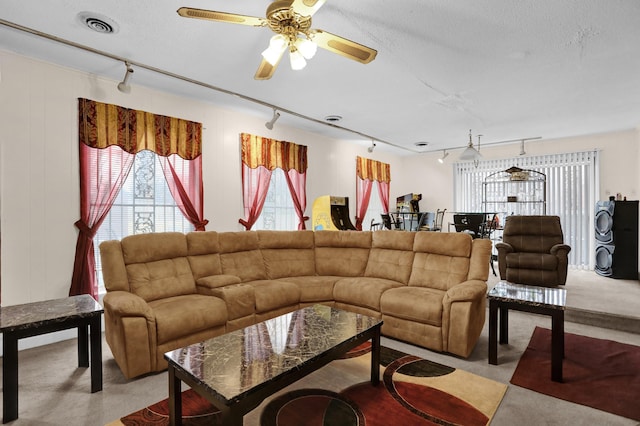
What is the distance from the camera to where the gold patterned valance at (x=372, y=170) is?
22.7 feet

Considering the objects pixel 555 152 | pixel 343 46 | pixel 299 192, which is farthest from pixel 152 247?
pixel 555 152

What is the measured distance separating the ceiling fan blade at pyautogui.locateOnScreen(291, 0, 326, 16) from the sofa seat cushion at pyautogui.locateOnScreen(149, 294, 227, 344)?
2.34 metres

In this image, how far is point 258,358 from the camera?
1809 millimetres

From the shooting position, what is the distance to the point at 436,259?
3.54 metres

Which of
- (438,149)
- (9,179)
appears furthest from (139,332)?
(438,149)

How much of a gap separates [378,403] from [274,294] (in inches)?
61.0

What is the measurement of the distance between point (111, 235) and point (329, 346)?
2.97 m

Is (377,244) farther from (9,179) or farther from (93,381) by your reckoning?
(9,179)

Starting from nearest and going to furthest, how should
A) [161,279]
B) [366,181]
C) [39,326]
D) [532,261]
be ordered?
[39,326] → [161,279] → [532,261] → [366,181]

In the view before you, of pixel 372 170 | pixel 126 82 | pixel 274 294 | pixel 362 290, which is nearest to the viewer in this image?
pixel 126 82

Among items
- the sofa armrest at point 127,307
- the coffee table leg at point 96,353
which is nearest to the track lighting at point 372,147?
the sofa armrest at point 127,307

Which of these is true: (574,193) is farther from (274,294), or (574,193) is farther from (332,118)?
(274,294)

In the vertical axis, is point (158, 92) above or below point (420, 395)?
above

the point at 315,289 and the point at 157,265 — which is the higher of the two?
the point at 157,265
